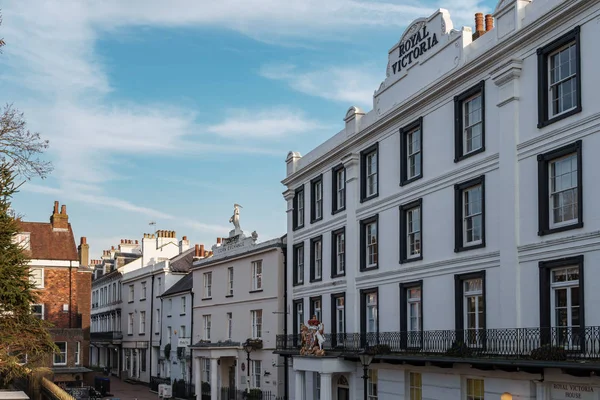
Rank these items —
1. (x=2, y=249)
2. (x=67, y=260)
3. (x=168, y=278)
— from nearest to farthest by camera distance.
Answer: (x=2, y=249)
(x=67, y=260)
(x=168, y=278)

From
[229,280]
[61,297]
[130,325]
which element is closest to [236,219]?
[229,280]

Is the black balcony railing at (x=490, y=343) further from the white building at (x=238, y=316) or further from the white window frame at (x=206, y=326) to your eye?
the white window frame at (x=206, y=326)

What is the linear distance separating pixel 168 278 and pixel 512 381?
126 ft

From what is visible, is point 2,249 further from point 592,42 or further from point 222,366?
point 592,42

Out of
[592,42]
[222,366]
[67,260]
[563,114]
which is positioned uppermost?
[592,42]

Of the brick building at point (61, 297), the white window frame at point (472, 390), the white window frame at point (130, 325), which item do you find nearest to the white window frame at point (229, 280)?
the brick building at point (61, 297)

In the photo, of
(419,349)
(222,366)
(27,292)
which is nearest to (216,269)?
(222,366)

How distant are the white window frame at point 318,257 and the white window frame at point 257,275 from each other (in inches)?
228

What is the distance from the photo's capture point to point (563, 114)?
19.4 metres

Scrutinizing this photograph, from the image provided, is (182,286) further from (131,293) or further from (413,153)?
(413,153)

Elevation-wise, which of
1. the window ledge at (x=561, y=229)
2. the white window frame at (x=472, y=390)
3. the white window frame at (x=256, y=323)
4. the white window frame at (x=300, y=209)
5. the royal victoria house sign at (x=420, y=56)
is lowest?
A: the white window frame at (x=472, y=390)

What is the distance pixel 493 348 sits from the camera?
2111 cm

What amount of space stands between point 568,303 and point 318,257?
1726 centimetres

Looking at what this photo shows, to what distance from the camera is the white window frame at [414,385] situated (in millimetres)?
25594
